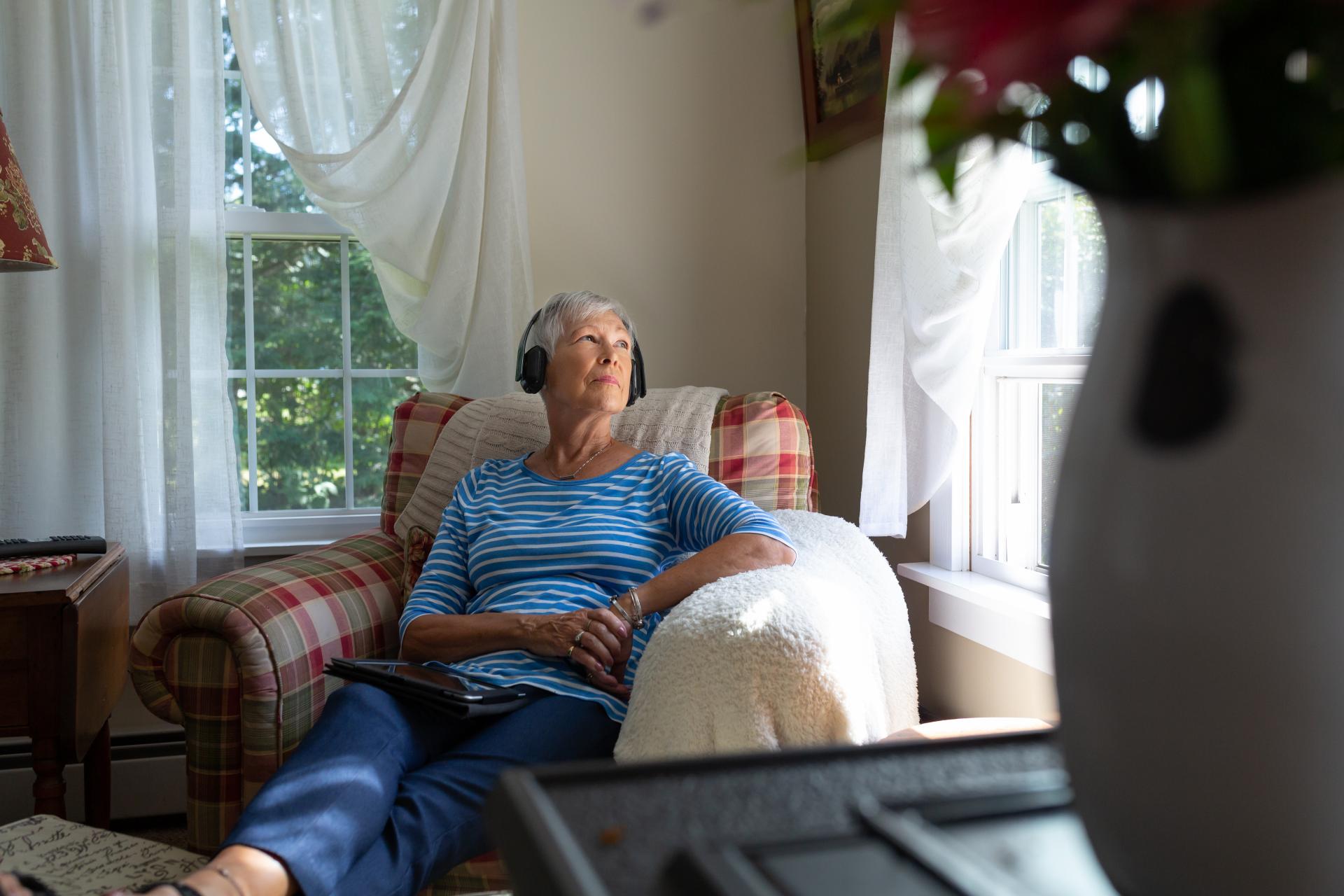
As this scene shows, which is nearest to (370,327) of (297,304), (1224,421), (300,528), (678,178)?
(297,304)

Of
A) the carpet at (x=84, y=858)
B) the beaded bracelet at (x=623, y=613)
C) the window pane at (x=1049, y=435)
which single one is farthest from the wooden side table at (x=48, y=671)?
the window pane at (x=1049, y=435)

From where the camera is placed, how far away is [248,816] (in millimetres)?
1247

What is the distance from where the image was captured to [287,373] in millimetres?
2861

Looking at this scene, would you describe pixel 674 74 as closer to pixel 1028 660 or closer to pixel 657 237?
pixel 657 237

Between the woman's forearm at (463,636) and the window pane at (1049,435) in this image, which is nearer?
the woman's forearm at (463,636)

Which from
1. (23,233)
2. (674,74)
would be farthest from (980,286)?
(23,233)

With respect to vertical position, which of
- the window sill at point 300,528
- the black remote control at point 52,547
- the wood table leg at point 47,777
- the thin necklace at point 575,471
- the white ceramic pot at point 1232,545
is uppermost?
the white ceramic pot at point 1232,545

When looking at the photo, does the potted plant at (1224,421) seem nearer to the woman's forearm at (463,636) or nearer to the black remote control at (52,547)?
the woman's forearm at (463,636)

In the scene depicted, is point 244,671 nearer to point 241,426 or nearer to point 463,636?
point 463,636

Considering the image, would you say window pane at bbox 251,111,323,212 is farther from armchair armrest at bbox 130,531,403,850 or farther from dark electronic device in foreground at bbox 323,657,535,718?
dark electronic device in foreground at bbox 323,657,535,718

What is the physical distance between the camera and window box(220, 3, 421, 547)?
282 centimetres

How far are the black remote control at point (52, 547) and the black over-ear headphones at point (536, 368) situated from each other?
0.88m

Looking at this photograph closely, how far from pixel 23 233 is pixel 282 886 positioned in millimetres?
1422

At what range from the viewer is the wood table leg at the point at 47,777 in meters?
1.79
